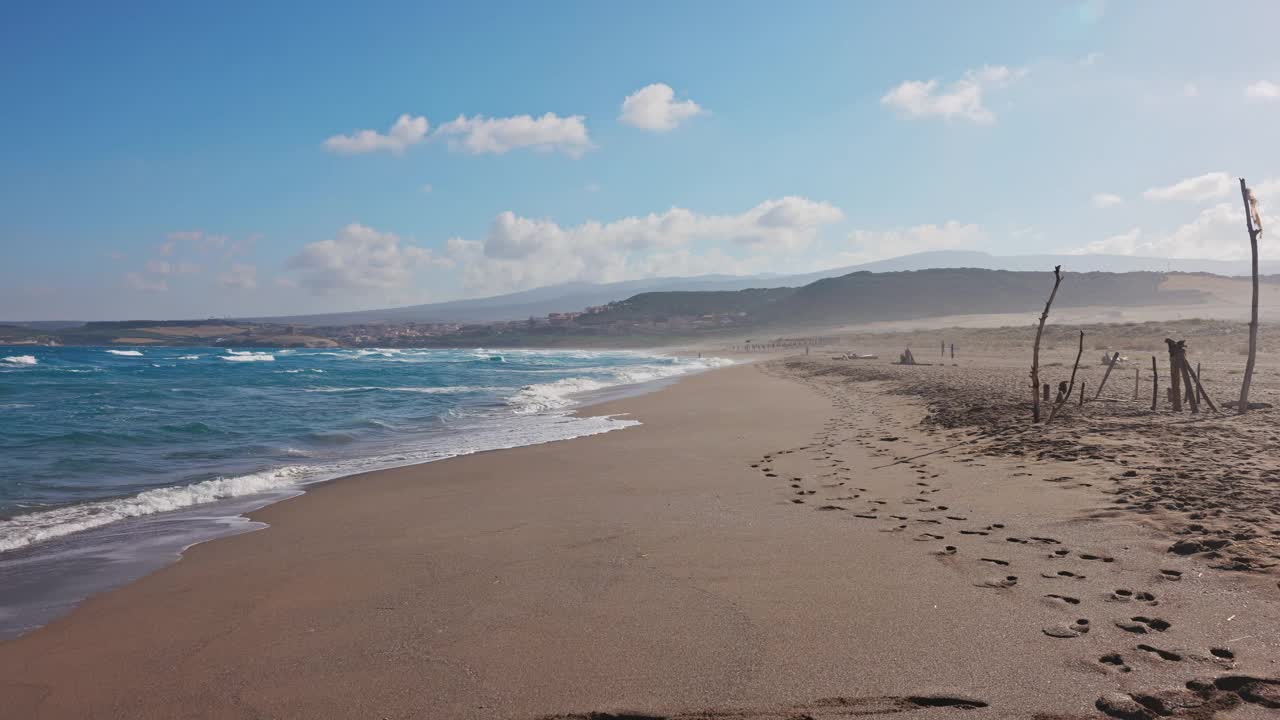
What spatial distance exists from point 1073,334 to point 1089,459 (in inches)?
1592

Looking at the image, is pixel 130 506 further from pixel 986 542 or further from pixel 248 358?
pixel 248 358

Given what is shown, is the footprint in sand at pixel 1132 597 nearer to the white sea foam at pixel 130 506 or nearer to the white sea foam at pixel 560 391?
the white sea foam at pixel 130 506

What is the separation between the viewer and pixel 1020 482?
6.73 m

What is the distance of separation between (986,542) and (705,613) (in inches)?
92.5

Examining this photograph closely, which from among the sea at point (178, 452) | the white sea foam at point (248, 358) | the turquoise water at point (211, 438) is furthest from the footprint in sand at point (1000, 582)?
the white sea foam at point (248, 358)

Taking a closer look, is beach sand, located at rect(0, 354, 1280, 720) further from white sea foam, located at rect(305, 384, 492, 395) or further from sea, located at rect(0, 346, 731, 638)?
white sea foam, located at rect(305, 384, 492, 395)

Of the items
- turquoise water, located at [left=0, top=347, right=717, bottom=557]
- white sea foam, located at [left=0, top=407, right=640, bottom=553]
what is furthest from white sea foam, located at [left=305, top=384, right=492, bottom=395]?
white sea foam, located at [left=0, top=407, right=640, bottom=553]

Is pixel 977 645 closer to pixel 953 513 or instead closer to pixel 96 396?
pixel 953 513

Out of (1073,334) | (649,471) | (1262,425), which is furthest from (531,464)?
(1073,334)

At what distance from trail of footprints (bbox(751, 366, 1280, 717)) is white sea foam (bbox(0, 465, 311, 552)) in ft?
20.8

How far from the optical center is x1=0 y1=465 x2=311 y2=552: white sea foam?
6645 millimetres

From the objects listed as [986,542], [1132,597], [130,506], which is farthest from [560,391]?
[1132,597]

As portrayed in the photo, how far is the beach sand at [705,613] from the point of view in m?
3.05

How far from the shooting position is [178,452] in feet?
38.2
